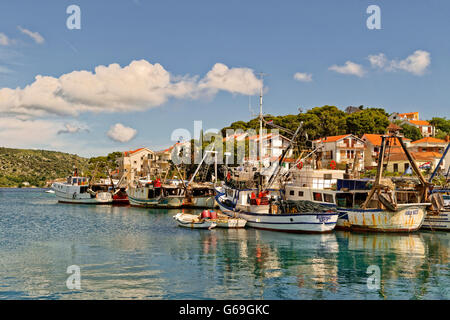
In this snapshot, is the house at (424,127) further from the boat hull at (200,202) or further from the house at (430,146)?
the boat hull at (200,202)

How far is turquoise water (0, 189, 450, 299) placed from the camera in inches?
749

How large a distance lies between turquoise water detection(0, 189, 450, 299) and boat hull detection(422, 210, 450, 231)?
7.38 feet

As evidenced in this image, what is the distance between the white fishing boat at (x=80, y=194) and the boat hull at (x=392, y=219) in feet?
194

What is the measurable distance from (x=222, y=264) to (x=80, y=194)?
7073cm

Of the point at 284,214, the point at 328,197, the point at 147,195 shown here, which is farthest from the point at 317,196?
the point at 147,195

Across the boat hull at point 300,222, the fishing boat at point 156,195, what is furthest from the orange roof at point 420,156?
the boat hull at point 300,222

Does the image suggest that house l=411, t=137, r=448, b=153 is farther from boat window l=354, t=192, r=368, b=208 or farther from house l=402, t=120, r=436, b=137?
boat window l=354, t=192, r=368, b=208

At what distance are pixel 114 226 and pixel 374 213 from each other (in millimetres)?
28437

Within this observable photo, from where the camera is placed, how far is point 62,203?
9250cm

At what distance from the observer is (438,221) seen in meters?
39.7

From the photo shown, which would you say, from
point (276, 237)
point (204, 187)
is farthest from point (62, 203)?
point (276, 237)

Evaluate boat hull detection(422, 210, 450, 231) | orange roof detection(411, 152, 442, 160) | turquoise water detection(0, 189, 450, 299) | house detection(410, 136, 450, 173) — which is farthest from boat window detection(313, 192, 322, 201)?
house detection(410, 136, 450, 173)

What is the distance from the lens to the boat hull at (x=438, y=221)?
1548 inches
